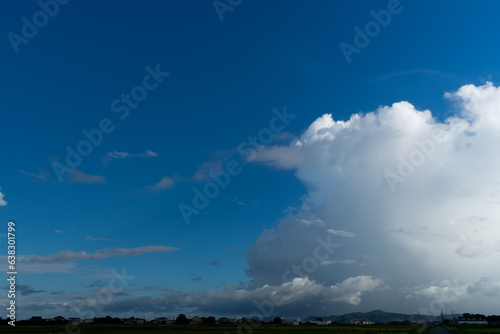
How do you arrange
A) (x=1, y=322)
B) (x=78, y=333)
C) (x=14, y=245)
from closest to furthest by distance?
(x=14, y=245) < (x=78, y=333) < (x=1, y=322)

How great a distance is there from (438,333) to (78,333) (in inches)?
3601

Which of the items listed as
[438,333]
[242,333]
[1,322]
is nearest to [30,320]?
[1,322]

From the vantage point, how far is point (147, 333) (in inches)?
4210

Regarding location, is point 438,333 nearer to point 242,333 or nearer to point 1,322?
point 242,333

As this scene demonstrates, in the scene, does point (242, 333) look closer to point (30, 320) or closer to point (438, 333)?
point (438, 333)

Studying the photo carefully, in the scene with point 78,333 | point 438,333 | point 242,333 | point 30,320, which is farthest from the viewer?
point 30,320

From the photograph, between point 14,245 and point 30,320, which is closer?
point 14,245

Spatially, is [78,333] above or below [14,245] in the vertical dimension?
below

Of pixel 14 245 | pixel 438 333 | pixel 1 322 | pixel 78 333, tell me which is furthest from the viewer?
pixel 1 322

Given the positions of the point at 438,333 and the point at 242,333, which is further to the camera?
the point at 242,333

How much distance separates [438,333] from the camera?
2660 inches

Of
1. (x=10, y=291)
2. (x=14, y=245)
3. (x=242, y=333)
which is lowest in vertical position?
(x=242, y=333)

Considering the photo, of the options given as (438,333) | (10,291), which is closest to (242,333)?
(438,333)

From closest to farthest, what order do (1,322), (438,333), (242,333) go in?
(438,333) < (242,333) < (1,322)
